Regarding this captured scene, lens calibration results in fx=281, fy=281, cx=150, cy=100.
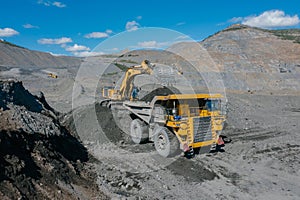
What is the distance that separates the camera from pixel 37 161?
6.48m

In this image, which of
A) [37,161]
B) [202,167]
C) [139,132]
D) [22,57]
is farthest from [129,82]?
[22,57]

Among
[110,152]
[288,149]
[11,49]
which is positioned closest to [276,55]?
[288,149]

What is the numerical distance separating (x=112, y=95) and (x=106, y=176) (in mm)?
5492

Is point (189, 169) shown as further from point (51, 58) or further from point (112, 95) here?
point (51, 58)

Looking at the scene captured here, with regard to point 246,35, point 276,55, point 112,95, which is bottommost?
point 112,95

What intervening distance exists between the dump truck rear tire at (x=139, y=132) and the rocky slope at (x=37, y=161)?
6.59 ft

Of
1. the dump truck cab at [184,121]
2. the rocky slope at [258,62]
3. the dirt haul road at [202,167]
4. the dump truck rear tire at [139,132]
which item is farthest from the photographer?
the rocky slope at [258,62]

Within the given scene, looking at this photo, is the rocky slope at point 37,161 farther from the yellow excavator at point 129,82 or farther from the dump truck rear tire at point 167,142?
the yellow excavator at point 129,82

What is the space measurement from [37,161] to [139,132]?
420 centimetres

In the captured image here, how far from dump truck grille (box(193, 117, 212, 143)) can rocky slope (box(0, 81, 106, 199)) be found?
124 inches

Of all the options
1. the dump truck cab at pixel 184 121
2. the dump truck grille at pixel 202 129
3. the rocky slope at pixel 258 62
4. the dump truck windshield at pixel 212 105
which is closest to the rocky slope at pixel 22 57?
the rocky slope at pixel 258 62

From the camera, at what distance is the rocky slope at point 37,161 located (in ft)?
17.8

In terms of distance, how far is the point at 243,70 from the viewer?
35.3 meters

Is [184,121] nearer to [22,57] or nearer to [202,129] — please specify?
[202,129]
